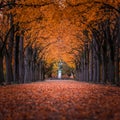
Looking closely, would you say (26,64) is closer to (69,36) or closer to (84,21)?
(69,36)

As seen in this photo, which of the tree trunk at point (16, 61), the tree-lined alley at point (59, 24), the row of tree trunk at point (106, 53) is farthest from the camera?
the tree trunk at point (16, 61)

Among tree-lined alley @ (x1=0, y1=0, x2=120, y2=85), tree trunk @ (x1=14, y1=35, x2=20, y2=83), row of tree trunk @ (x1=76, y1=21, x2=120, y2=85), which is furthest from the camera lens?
tree trunk @ (x1=14, y1=35, x2=20, y2=83)

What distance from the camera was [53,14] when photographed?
24672 millimetres

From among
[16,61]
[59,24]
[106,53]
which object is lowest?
[16,61]

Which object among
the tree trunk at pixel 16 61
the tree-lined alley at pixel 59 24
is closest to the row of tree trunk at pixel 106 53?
the tree-lined alley at pixel 59 24

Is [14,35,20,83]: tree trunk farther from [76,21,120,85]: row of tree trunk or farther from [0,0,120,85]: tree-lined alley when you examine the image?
[76,21,120,85]: row of tree trunk

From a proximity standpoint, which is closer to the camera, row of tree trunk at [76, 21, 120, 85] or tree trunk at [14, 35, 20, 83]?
row of tree trunk at [76, 21, 120, 85]

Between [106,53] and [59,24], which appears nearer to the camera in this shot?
[59,24]

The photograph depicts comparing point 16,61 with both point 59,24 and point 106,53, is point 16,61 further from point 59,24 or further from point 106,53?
point 106,53

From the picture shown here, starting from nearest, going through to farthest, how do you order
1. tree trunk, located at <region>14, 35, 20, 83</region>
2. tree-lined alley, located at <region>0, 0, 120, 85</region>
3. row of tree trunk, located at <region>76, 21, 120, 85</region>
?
1. tree-lined alley, located at <region>0, 0, 120, 85</region>
2. row of tree trunk, located at <region>76, 21, 120, 85</region>
3. tree trunk, located at <region>14, 35, 20, 83</region>

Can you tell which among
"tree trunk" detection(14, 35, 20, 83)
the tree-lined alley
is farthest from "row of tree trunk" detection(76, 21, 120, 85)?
"tree trunk" detection(14, 35, 20, 83)

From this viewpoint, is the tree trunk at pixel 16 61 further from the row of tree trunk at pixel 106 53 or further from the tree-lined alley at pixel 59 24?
the row of tree trunk at pixel 106 53

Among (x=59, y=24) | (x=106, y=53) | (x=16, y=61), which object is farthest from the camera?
(x=106, y=53)

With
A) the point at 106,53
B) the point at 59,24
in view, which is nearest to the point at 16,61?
the point at 59,24
